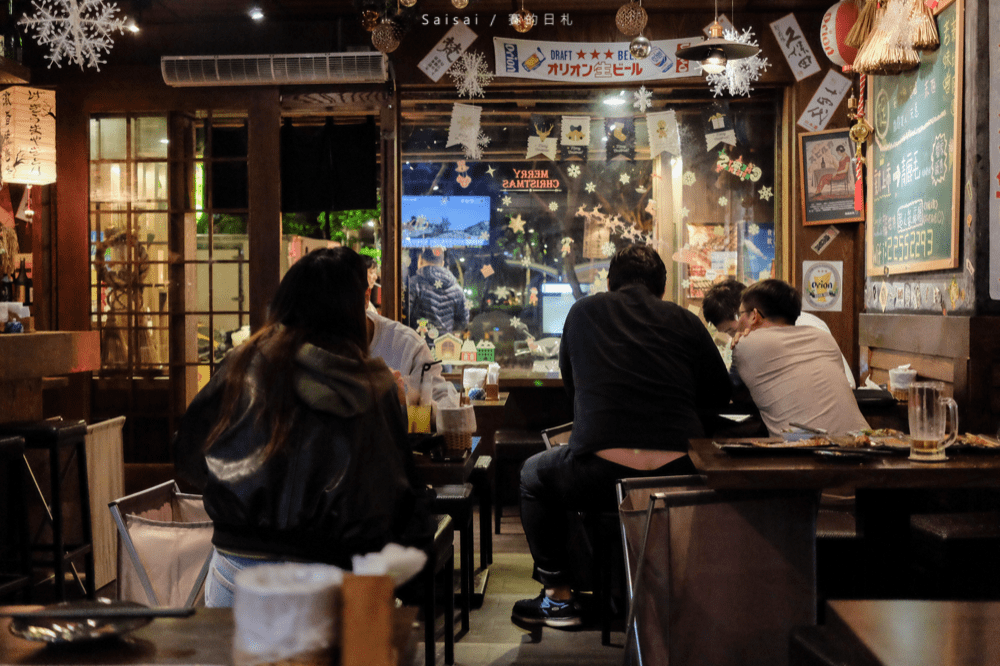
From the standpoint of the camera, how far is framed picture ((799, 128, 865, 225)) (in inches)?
231

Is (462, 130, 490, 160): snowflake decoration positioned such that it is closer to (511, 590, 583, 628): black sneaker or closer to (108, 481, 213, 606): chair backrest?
(511, 590, 583, 628): black sneaker

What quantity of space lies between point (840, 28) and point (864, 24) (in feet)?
1.96

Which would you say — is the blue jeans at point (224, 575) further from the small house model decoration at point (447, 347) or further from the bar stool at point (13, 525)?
the small house model decoration at point (447, 347)

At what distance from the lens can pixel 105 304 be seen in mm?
6312

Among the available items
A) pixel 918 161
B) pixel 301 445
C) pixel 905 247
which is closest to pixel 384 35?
pixel 918 161

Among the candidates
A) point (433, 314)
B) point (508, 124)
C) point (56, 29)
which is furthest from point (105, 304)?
point (508, 124)

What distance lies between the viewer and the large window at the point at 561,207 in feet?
20.8

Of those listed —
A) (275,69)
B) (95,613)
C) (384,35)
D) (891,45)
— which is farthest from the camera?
(275,69)

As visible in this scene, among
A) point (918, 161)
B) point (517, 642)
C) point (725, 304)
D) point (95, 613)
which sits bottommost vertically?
point (517, 642)

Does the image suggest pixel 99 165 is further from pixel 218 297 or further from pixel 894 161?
pixel 894 161

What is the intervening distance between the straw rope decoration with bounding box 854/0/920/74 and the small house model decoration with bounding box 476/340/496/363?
11.0 ft

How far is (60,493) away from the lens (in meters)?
3.73

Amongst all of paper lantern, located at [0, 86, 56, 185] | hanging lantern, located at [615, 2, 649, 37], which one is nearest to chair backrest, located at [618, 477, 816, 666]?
hanging lantern, located at [615, 2, 649, 37]

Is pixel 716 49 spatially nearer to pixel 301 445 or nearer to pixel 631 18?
pixel 631 18
